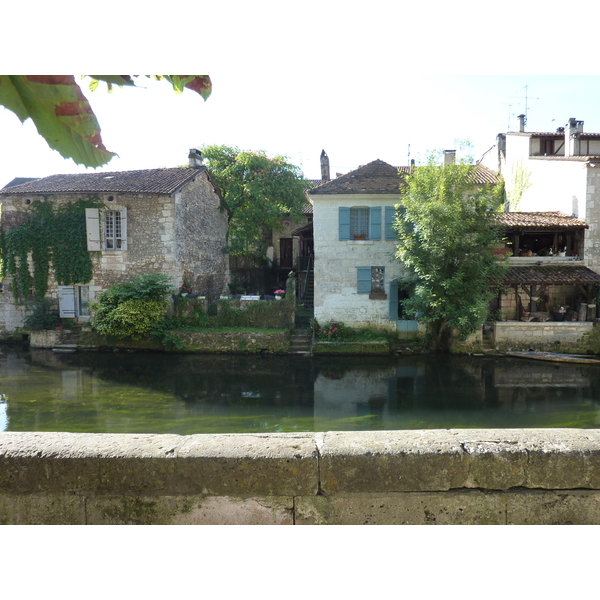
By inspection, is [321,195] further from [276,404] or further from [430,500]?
[430,500]

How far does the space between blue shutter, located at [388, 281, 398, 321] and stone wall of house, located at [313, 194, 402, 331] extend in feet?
0.43

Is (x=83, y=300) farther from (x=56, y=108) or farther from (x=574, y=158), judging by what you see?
(x=574, y=158)

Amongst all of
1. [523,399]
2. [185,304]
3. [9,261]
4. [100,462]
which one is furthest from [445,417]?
[9,261]

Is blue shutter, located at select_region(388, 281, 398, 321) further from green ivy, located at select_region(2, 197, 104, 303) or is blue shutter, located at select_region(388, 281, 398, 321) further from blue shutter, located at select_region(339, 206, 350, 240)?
green ivy, located at select_region(2, 197, 104, 303)

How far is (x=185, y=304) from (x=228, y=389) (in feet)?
19.5

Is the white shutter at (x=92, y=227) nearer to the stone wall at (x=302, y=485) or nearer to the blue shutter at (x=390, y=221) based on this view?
the blue shutter at (x=390, y=221)

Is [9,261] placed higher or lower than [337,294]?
higher

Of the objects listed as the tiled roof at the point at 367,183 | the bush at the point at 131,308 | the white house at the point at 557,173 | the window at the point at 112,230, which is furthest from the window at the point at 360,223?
the window at the point at 112,230

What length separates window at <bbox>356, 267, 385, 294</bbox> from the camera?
16.2m

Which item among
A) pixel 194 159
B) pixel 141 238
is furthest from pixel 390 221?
pixel 141 238

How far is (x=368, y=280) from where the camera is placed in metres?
16.2

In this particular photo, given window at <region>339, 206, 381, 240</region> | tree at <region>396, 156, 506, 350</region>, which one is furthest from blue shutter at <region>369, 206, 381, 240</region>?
tree at <region>396, 156, 506, 350</region>

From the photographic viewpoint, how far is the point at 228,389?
36.8 ft

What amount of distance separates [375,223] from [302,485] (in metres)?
14.6
